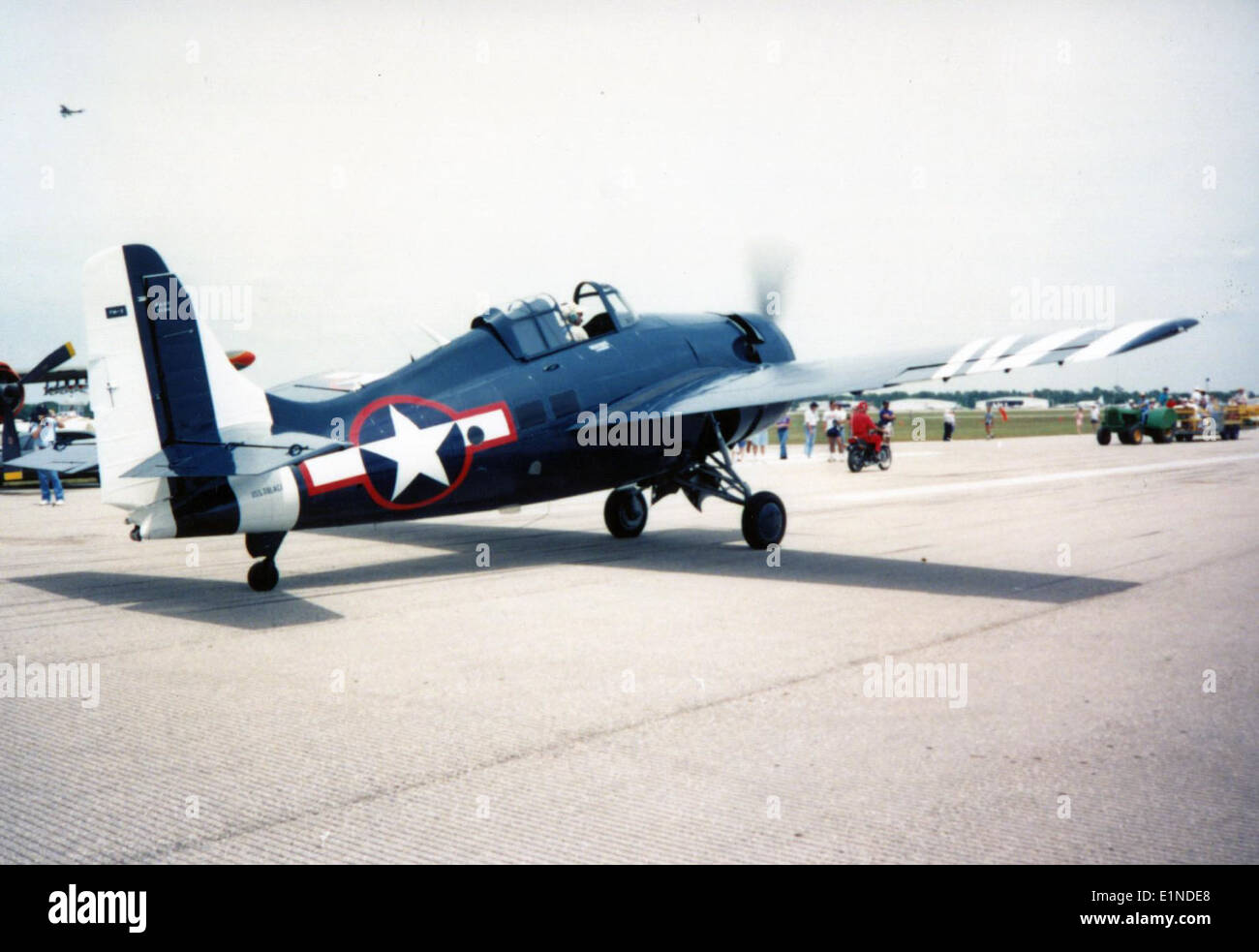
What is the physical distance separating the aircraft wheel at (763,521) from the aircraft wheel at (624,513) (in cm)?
216

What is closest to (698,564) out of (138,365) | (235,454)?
(235,454)

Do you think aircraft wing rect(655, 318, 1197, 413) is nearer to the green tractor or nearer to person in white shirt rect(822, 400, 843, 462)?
person in white shirt rect(822, 400, 843, 462)

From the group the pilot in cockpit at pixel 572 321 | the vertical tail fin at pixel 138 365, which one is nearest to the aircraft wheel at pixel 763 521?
the pilot in cockpit at pixel 572 321

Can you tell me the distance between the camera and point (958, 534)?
13.7 meters

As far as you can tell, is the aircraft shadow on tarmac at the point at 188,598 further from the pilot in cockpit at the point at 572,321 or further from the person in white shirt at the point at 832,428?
the person in white shirt at the point at 832,428

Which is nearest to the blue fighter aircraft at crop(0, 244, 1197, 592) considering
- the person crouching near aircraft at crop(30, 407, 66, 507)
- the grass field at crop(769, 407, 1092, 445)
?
the person crouching near aircraft at crop(30, 407, 66, 507)

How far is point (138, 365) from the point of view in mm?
8805

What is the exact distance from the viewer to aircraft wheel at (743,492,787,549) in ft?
40.3

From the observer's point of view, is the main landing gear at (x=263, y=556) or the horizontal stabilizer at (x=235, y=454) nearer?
the horizontal stabilizer at (x=235, y=454)

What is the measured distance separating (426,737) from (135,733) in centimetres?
167

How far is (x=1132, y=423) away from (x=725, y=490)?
110 ft

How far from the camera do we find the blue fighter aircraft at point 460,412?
8812 millimetres
